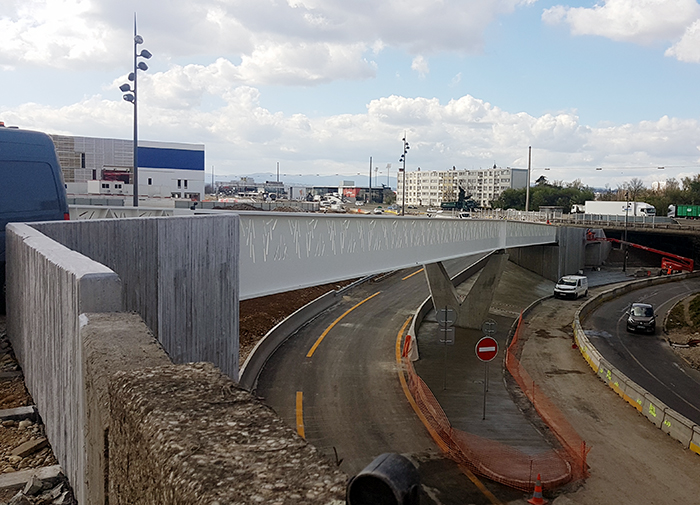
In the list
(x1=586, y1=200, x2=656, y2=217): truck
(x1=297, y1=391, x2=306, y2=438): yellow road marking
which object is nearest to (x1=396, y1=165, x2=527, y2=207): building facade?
(x1=586, y1=200, x2=656, y2=217): truck

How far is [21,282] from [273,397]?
15.2 m

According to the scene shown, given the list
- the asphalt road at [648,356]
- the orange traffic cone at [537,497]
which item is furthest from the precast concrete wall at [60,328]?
the asphalt road at [648,356]

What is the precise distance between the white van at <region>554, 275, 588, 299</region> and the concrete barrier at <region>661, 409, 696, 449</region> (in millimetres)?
26898

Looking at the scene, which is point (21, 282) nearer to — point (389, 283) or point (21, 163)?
point (21, 163)

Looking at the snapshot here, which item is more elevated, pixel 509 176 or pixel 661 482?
pixel 509 176

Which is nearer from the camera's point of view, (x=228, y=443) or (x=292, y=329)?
(x=228, y=443)

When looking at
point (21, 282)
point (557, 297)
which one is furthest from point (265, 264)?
point (557, 297)

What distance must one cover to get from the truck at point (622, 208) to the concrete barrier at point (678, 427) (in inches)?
2617

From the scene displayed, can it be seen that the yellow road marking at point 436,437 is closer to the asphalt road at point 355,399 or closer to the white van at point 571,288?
the asphalt road at point 355,399

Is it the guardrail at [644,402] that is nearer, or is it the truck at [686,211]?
the guardrail at [644,402]

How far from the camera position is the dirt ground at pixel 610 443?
15.6 metres

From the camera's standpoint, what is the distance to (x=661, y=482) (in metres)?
16.4

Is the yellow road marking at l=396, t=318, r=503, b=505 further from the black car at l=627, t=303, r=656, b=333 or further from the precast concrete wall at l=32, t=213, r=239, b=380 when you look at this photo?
the black car at l=627, t=303, r=656, b=333

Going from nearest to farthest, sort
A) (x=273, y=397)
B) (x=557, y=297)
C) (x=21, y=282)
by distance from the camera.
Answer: (x=21, y=282)
(x=273, y=397)
(x=557, y=297)
